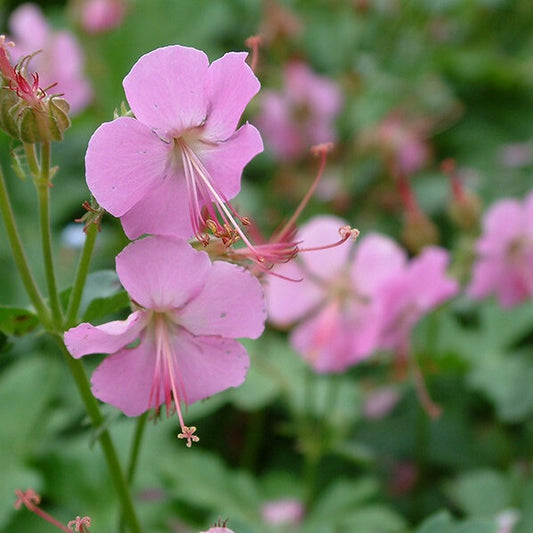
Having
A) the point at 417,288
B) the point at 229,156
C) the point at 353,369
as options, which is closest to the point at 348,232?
the point at 229,156

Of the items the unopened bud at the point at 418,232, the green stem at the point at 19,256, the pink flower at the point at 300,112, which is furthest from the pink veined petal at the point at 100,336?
the pink flower at the point at 300,112

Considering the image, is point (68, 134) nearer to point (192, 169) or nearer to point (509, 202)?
point (509, 202)

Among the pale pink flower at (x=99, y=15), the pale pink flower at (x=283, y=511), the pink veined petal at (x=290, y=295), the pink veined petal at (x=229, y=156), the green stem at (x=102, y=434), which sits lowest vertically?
the green stem at (x=102, y=434)

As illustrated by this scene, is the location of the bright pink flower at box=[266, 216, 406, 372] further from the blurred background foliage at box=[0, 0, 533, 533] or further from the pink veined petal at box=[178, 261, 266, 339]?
the pink veined petal at box=[178, 261, 266, 339]

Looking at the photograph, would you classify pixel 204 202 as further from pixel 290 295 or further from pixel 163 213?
pixel 290 295

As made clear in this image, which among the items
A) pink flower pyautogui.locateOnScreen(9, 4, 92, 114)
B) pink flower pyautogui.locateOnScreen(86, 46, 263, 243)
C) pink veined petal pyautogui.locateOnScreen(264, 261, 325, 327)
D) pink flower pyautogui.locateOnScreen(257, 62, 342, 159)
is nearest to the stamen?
pink flower pyautogui.locateOnScreen(86, 46, 263, 243)

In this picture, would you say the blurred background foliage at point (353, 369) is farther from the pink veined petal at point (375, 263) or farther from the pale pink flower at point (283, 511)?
the pink veined petal at point (375, 263)
